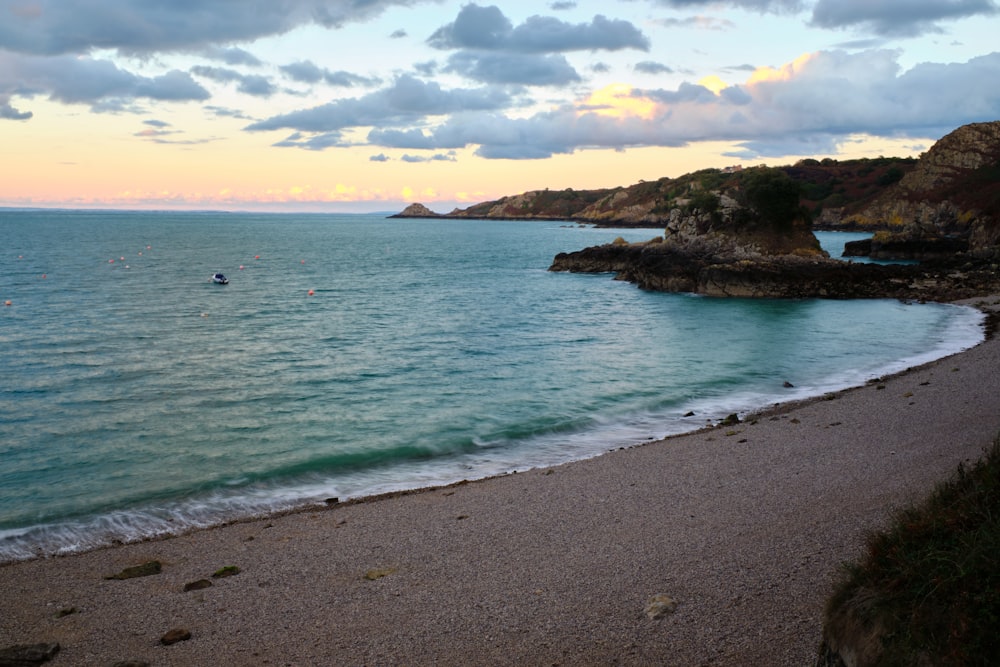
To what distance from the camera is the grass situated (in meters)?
3.83

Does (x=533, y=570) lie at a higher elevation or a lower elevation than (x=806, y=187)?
lower

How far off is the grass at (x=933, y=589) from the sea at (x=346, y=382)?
9.42m

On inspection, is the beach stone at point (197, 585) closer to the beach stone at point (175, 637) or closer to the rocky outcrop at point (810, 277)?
the beach stone at point (175, 637)

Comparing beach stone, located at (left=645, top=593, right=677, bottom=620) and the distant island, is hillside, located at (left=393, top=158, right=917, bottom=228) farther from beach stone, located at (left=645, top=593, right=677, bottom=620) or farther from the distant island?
beach stone, located at (left=645, top=593, right=677, bottom=620)

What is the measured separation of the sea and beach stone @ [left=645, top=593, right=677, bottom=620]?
277 inches

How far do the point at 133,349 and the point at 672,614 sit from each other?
24.4m

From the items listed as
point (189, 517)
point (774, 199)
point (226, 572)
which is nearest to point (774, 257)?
point (774, 199)

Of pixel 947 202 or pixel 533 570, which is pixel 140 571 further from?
pixel 947 202

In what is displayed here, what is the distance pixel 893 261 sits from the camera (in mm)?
62344

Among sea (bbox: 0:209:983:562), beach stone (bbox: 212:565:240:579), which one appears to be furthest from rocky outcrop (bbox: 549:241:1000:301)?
beach stone (bbox: 212:565:240:579)

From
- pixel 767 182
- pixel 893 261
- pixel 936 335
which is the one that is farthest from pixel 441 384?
pixel 893 261

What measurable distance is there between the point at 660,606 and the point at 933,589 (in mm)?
2908

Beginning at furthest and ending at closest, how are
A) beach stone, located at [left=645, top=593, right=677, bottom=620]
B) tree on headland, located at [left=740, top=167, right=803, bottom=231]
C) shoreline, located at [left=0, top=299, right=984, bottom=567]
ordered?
1. tree on headland, located at [left=740, top=167, right=803, bottom=231]
2. shoreline, located at [left=0, top=299, right=984, bottom=567]
3. beach stone, located at [left=645, top=593, right=677, bottom=620]

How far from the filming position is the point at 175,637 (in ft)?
22.3
